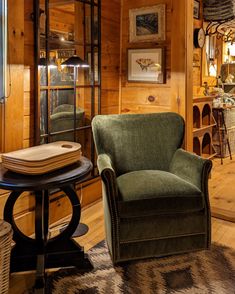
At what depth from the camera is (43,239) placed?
208cm

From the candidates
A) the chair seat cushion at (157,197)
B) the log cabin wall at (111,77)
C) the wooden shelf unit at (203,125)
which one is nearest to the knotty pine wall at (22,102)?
the log cabin wall at (111,77)

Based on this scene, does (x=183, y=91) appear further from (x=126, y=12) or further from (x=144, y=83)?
(x=126, y=12)

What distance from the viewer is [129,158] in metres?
2.64

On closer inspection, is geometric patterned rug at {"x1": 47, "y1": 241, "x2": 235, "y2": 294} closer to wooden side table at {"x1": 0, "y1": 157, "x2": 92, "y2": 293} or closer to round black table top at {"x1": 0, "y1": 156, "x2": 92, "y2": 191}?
wooden side table at {"x1": 0, "y1": 157, "x2": 92, "y2": 293}

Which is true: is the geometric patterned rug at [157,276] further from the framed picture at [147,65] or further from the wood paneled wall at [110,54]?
the framed picture at [147,65]

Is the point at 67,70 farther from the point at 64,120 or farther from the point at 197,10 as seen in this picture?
the point at 197,10

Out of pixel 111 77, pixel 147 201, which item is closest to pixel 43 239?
pixel 147 201

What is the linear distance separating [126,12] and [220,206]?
2091 mm

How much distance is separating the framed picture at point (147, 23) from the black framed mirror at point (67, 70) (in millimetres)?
440

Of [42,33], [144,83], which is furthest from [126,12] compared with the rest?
[42,33]

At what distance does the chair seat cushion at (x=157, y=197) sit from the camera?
208 centimetres

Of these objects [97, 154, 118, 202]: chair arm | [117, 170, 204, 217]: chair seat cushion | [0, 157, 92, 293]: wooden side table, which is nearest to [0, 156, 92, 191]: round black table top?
[0, 157, 92, 293]: wooden side table

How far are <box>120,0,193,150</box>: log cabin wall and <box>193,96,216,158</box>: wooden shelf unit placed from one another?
110 centimetres

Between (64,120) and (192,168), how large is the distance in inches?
44.7
